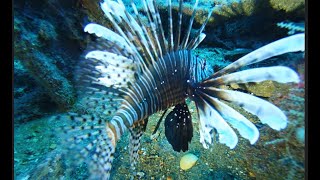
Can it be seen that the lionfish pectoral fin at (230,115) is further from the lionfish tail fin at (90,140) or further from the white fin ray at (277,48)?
the lionfish tail fin at (90,140)

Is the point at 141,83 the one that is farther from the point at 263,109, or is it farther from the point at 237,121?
the point at 263,109

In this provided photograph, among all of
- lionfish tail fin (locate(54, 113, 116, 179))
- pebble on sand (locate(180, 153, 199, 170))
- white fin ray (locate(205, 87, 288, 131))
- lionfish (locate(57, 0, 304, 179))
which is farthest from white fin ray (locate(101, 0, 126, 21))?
pebble on sand (locate(180, 153, 199, 170))

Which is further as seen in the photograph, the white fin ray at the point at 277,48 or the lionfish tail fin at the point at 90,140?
the lionfish tail fin at the point at 90,140

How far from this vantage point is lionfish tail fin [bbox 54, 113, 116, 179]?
6.52 ft

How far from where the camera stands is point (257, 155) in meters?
2.05

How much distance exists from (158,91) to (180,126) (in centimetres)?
33

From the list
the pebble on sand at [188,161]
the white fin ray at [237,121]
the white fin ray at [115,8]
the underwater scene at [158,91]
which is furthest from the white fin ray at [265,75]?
the white fin ray at [115,8]

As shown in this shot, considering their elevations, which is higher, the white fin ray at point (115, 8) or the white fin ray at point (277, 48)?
the white fin ray at point (115, 8)

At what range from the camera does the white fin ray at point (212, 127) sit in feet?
6.12

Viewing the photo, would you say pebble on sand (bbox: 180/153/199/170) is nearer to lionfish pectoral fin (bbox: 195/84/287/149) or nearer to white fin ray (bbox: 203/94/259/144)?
lionfish pectoral fin (bbox: 195/84/287/149)

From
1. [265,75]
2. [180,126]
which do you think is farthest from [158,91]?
[265,75]

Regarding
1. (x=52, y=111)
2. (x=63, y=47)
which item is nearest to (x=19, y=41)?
(x=63, y=47)

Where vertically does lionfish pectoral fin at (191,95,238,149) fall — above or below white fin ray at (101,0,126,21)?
below

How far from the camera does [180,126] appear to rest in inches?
85.9
